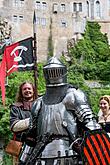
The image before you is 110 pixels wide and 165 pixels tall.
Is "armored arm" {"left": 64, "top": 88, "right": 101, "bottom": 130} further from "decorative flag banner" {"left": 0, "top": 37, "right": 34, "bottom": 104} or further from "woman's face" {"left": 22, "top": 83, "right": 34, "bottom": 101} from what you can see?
"decorative flag banner" {"left": 0, "top": 37, "right": 34, "bottom": 104}

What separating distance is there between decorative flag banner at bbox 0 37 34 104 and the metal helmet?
493 cm

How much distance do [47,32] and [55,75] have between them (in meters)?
51.2

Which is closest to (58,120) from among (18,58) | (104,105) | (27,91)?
(27,91)

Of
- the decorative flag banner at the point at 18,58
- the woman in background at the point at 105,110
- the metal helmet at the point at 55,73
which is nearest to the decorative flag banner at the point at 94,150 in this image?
the metal helmet at the point at 55,73

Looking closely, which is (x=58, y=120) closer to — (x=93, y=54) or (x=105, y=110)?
(x=105, y=110)

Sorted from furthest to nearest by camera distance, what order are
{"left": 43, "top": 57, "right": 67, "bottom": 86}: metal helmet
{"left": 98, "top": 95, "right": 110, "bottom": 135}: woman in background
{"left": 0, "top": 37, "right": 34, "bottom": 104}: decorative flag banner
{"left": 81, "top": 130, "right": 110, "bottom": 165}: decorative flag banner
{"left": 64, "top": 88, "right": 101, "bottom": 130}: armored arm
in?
{"left": 0, "top": 37, "right": 34, "bottom": 104}: decorative flag banner, {"left": 98, "top": 95, "right": 110, "bottom": 135}: woman in background, {"left": 43, "top": 57, "right": 67, "bottom": 86}: metal helmet, {"left": 64, "top": 88, "right": 101, "bottom": 130}: armored arm, {"left": 81, "top": 130, "right": 110, "bottom": 165}: decorative flag banner

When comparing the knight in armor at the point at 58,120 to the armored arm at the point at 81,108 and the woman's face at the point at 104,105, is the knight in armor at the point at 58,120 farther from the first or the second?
the woman's face at the point at 104,105

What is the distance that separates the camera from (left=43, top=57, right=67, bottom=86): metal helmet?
189 inches

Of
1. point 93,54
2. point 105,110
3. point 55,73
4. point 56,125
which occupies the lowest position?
point 93,54

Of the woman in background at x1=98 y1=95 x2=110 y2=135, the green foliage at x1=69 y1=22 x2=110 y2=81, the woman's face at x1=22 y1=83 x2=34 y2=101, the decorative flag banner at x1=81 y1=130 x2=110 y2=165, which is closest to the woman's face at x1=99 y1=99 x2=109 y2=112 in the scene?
the woman in background at x1=98 y1=95 x2=110 y2=135

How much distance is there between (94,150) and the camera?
4.42 metres

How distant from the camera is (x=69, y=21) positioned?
5662cm

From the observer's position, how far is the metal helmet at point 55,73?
189 inches

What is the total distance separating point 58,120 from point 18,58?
19.7 ft
